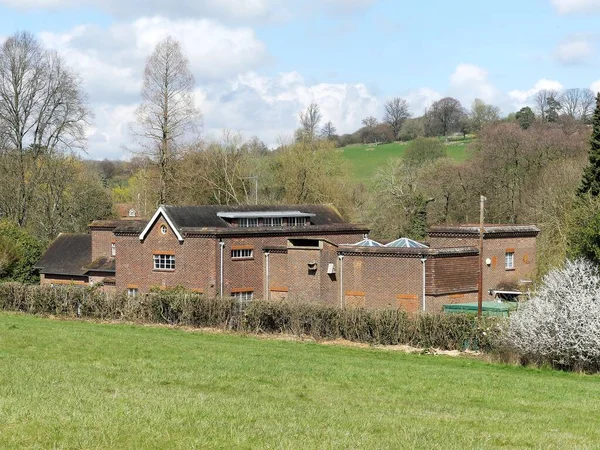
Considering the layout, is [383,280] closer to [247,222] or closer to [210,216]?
[247,222]

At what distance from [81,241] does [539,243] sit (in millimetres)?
30786

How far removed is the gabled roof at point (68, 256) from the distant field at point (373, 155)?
1502 inches

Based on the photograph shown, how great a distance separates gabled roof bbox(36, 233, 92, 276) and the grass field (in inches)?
1116

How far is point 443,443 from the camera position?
11547 millimetres

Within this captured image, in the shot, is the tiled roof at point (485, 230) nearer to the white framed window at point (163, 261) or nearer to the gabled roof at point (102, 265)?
the white framed window at point (163, 261)

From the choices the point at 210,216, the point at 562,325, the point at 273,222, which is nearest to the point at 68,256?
the point at 210,216

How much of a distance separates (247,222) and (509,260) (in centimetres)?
1501

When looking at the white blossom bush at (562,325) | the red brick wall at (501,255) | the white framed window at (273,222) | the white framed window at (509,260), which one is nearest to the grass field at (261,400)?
the white blossom bush at (562,325)

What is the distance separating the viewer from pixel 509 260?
45.1 meters

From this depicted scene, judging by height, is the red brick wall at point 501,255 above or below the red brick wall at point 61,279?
above

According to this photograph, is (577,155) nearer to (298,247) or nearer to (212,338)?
(298,247)

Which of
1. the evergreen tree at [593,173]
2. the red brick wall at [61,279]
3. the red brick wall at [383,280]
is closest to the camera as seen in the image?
the red brick wall at [383,280]

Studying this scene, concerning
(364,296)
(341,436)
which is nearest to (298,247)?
(364,296)

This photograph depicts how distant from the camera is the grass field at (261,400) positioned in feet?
37.3
